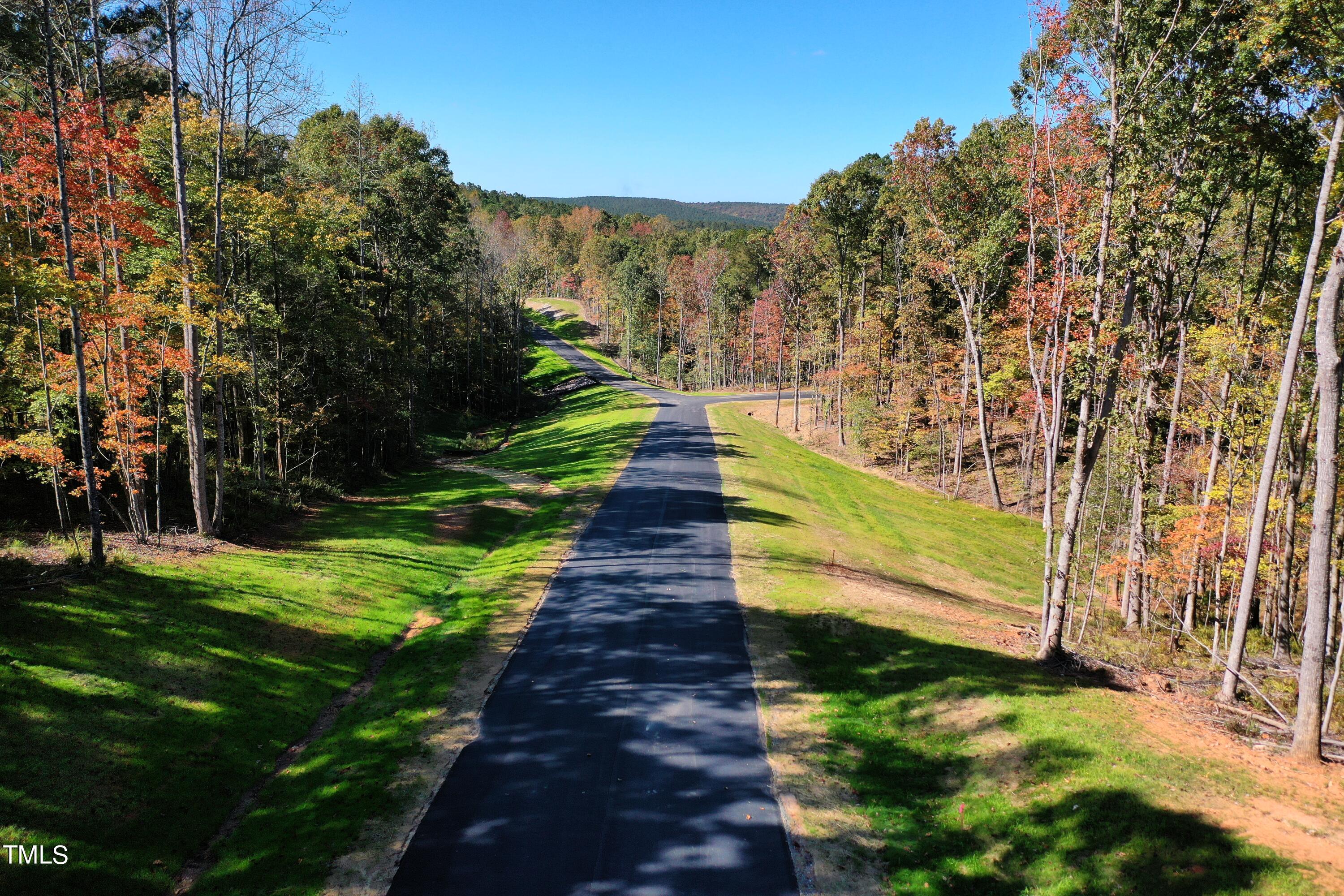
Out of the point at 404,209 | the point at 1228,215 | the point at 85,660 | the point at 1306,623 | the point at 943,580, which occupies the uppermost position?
the point at 404,209

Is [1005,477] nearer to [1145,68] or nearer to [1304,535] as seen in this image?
[1304,535]

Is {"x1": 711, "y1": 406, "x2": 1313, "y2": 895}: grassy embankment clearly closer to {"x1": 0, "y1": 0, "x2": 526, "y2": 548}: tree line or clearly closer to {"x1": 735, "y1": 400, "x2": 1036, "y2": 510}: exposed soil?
{"x1": 0, "y1": 0, "x2": 526, "y2": 548}: tree line

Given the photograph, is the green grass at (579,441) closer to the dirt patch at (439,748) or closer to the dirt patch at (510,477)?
the dirt patch at (510,477)

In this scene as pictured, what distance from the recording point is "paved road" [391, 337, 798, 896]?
8.58 meters

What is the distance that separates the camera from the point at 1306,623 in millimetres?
9742

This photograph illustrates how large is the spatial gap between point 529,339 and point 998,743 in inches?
3715

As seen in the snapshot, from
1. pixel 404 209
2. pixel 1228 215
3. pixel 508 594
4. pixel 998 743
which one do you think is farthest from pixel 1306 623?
pixel 404 209

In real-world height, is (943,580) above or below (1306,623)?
below

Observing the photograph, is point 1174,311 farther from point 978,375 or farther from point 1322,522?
point 1322,522

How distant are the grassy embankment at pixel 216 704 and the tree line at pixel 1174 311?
1371 cm

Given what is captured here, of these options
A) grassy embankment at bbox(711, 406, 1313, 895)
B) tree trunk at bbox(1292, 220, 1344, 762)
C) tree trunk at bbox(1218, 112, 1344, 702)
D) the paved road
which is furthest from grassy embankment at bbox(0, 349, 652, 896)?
tree trunk at bbox(1218, 112, 1344, 702)

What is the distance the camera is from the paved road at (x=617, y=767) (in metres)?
8.58

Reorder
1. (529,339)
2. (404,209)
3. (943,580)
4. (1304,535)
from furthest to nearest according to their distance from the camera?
(529,339)
(404,209)
(943,580)
(1304,535)

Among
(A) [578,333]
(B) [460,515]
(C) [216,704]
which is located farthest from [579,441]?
(A) [578,333]
